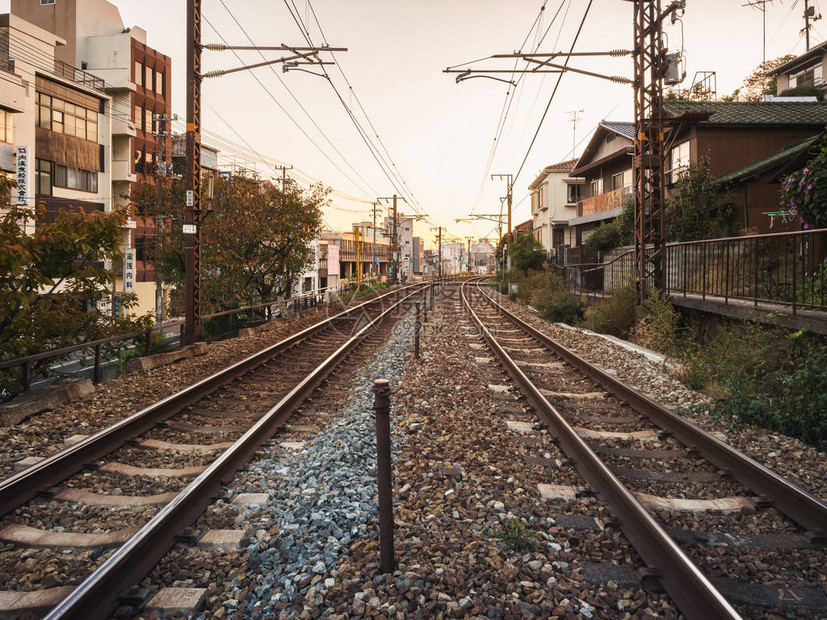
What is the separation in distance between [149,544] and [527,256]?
32.8 meters

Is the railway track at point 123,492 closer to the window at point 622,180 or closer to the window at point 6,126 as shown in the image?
the window at point 6,126

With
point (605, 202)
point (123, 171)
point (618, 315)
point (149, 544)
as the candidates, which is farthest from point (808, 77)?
point (123, 171)

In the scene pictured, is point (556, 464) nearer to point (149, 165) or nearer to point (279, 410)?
point (279, 410)

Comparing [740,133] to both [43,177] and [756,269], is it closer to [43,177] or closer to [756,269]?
[756,269]

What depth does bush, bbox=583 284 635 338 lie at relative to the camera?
14336 mm

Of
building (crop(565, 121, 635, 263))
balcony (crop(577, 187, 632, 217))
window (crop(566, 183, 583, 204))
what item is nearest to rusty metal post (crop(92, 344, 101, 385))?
building (crop(565, 121, 635, 263))

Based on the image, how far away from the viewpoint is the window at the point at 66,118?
1174 inches

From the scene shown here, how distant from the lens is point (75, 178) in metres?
32.8

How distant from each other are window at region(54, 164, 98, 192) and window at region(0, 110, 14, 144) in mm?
4975

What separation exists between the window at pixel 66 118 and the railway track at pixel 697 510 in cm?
3355

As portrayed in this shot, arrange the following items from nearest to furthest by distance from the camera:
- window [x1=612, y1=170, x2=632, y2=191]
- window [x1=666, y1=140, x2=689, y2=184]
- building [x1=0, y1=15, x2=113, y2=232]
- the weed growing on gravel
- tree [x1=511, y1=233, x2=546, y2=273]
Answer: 1. the weed growing on gravel
2. window [x1=666, y1=140, x2=689, y2=184]
3. building [x1=0, y1=15, x2=113, y2=232]
4. window [x1=612, y1=170, x2=632, y2=191]
5. tree [x1=511, y1=233, x2=546, y2=273]

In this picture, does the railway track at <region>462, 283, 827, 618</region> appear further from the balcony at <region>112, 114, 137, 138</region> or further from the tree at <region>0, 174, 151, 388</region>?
the balcony at <region>112, 114, 137, 138</region>

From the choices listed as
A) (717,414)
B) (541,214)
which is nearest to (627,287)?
(717,414)

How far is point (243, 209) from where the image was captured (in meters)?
18.9
